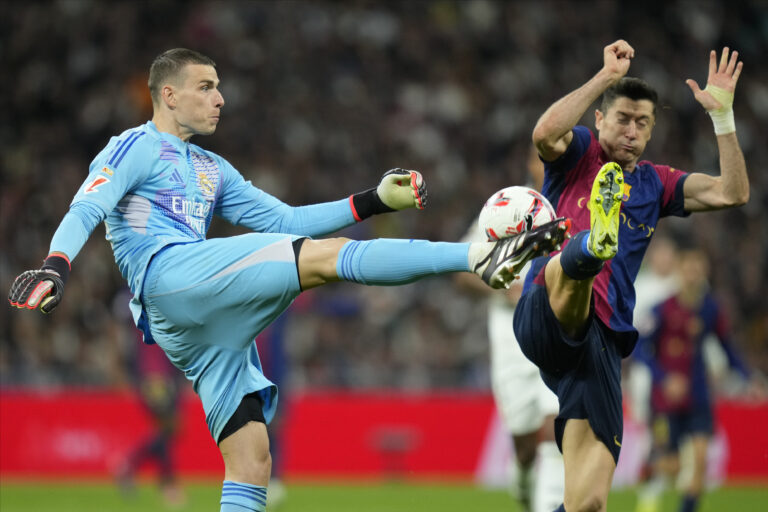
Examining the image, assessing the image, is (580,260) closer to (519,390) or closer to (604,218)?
(604,218)

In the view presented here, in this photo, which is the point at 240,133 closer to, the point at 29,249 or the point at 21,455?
the point at 29,249

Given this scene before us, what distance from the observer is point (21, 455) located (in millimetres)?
13352

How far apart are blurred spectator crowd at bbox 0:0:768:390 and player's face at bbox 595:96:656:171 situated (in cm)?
918

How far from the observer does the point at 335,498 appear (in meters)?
11.7

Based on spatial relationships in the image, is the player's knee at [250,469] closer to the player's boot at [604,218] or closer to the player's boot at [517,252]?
the player's boot at [517,252]

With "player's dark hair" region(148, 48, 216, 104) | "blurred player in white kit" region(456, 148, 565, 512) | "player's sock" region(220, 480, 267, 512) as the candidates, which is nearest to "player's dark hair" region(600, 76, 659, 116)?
"blurred player in white kit" region(456, 148, 565, 512)

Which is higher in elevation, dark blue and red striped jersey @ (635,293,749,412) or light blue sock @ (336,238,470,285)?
dark blue and red striped jersey @ (635,293,749,412)

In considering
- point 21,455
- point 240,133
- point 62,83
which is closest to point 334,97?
point 240,133

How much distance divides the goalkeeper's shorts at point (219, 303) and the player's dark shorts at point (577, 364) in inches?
45.2

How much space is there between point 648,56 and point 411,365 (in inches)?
313

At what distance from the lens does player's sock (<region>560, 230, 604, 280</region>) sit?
453cm

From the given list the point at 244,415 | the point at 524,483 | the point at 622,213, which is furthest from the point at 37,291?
the point at 524,483

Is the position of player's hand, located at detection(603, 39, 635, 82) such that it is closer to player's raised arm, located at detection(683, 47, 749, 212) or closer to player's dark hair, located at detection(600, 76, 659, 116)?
player's dark hair, located at detection(600, 76, 659, 116)

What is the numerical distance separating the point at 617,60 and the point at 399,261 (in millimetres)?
1469
